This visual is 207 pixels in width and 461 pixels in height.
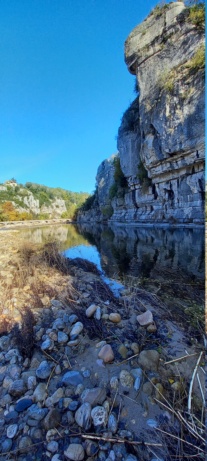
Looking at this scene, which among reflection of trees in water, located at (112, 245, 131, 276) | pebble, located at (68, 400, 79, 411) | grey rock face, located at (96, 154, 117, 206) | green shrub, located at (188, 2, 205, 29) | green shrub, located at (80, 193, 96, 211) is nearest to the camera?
pebble, located at (68, 400, 79, 411)

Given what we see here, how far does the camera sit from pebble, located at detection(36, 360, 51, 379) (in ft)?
5.65

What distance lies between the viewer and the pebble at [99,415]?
1263 mm

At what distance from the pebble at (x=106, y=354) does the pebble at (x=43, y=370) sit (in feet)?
1.57

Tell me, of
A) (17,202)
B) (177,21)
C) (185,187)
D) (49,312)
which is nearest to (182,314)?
(49,312)

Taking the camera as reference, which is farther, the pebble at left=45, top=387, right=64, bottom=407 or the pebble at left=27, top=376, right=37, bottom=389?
the pebble at left=27, top=376, right=37, bottom=389

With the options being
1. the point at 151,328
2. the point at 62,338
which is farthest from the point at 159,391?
the point at 62,338

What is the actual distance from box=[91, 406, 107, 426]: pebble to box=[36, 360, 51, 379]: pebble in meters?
0.60

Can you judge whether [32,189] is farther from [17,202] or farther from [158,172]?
[158,172]

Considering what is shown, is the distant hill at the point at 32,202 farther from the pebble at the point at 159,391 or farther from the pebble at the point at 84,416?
the pebble at the point at 159,391

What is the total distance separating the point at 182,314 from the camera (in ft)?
8.80

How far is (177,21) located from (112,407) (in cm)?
1871

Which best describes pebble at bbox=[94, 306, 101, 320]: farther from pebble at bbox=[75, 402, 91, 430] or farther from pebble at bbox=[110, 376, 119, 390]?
pebble at bbox=[75, 402, 91, 430]

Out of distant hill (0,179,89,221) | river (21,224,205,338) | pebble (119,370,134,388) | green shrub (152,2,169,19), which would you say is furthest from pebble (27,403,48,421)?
distant hill (0,179,89,221)

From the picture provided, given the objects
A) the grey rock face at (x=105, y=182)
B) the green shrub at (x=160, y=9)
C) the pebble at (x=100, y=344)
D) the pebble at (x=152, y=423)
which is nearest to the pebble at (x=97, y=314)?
the pebble at (x=100, y=344)
